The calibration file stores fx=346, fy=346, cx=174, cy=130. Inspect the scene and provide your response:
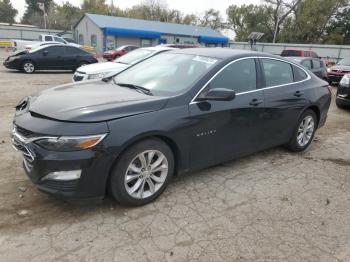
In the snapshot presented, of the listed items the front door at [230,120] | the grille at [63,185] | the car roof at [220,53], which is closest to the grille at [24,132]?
the grille at [63,185]

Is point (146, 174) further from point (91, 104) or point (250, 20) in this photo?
point (250, 20)

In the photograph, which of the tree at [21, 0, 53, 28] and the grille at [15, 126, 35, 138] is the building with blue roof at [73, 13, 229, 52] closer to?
the grille at [15, 126, 35, 138]

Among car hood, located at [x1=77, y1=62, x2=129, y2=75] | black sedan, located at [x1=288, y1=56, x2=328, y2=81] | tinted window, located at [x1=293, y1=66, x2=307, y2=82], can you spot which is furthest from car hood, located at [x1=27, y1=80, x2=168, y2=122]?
black sedan, located at [x1=288, y1=56, x2=328, y2=81]

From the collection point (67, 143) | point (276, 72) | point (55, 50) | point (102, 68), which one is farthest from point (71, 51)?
point (67, 143)

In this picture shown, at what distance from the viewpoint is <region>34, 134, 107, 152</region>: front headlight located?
3.08 meters

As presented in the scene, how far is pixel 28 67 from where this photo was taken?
15359 millimetres

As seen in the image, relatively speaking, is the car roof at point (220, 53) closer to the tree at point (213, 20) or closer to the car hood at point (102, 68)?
the car hood at point (102, 68)

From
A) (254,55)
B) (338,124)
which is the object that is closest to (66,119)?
(254,55)

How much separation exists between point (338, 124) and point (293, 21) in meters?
50.2

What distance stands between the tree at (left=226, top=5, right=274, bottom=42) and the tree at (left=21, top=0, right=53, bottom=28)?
4736 cm

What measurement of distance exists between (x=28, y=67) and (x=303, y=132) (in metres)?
13.3

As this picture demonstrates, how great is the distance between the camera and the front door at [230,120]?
394cm

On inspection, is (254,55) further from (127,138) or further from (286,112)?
(127,138)

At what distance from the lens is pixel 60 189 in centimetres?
318
